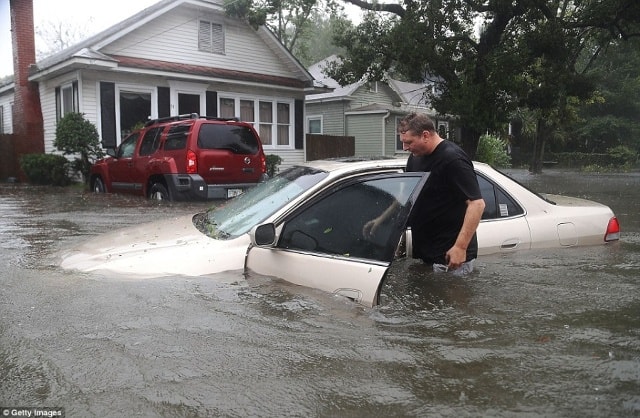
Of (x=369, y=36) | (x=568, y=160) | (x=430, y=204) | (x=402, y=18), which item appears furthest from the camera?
(x=568, y=160)

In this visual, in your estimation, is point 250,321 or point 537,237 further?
point 537,237

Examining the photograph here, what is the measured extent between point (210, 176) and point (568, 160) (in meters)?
33.9

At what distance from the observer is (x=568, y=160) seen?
38.5 metres

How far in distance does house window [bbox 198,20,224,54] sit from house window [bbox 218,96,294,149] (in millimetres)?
1663

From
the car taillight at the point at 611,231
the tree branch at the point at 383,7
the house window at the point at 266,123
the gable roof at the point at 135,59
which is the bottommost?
the car taillight at the point at 611,231

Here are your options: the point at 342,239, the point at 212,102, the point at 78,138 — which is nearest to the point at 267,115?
the point at 212,102

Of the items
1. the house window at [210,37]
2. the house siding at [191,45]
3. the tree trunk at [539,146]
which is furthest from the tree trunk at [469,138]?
the tree trunk at [539,146]

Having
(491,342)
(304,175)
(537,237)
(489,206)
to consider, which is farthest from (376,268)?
(537,237)

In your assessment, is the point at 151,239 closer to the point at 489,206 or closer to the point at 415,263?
the point at 415,263

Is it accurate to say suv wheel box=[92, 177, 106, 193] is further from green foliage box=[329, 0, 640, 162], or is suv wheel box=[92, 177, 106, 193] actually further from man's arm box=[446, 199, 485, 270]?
man's arm box=[446, 199, 485, 270]

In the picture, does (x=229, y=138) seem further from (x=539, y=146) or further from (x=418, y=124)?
(x=539, y=146)

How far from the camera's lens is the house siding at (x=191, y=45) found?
55.5ft

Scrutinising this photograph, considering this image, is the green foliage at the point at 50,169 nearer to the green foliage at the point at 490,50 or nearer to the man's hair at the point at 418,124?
the green foliage at the point at 490,50

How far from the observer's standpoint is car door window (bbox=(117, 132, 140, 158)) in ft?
38.9
